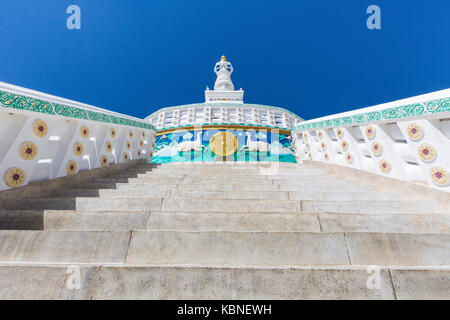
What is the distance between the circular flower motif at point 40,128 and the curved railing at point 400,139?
5902 mm

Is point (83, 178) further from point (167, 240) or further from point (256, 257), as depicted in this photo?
point (256, 257)

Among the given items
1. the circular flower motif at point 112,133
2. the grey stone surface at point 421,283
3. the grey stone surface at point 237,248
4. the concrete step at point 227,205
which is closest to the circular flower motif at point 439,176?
the grey stone surface at point 421,283

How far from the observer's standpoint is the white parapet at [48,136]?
258cm

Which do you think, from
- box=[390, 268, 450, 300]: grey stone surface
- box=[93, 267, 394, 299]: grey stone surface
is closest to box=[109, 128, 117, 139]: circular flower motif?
box=[93, 267, 394, 299]: grey stone surface

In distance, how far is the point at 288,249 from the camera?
165 centimetres

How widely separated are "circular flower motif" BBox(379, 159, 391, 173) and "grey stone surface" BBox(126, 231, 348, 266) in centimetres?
252

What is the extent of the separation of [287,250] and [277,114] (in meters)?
24.1

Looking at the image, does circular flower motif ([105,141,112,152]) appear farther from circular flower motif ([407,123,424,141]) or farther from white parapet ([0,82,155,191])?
circular flower motif ([407,123,424,141])

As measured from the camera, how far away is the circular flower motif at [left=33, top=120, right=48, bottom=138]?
114 inches

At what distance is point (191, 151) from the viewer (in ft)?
46.6

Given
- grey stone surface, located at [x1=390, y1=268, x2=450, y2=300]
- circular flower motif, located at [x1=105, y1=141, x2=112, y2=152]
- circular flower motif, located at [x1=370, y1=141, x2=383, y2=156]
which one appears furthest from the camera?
circular flower motif, located at [x1=105, y1=141, x2=112, y2=152]

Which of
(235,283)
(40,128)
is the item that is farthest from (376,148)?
(40,128)
